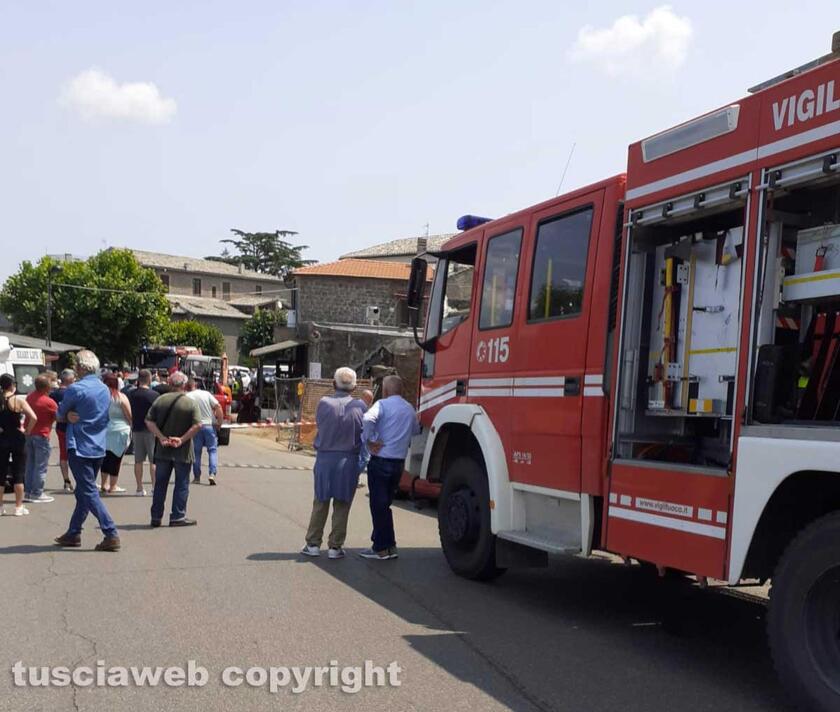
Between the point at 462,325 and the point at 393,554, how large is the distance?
7.74 feet

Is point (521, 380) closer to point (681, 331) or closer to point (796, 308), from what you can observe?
point (681, 331)

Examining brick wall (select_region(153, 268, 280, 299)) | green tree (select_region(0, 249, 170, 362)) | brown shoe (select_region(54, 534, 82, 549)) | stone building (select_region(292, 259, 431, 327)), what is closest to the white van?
brown shoe (select_region(54, 534, 82, 549))

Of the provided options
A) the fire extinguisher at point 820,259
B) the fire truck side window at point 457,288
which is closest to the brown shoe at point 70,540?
the fire truck side window at point 457,288

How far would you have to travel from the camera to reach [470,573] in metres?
7.81

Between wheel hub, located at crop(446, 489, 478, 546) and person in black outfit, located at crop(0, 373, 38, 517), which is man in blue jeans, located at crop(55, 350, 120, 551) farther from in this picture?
wheel hub, located at crop(446, 489, 478, 546)

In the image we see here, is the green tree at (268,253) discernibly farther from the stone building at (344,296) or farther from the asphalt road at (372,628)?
the asphalt road at (372,628)

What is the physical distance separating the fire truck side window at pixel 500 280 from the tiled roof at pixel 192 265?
3425 inches

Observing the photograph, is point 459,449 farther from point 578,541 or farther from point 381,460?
point 578,541

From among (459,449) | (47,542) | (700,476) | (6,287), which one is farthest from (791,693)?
(6,287)

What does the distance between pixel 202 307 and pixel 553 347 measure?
7936 centimetres

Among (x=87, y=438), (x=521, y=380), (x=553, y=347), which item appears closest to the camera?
(x=553, y=347)

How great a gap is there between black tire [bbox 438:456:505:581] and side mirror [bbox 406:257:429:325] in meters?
1.53

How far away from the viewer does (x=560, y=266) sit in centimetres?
702

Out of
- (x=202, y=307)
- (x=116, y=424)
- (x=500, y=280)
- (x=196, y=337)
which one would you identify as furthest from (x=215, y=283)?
(x=500, y=280)
